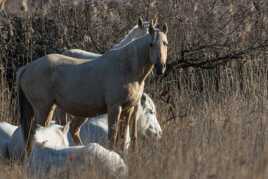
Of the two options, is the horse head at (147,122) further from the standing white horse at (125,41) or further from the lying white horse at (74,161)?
the lying white horse at (74,161)

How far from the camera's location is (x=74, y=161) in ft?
26.3

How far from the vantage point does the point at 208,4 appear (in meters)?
13.9

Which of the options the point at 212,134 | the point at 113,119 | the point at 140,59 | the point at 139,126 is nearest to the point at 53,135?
the point at 113,119

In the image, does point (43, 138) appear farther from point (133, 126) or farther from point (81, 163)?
point (81, 163)

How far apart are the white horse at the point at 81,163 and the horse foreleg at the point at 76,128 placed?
2478 millimetres

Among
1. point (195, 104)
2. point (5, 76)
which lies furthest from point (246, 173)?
point (5, 76)

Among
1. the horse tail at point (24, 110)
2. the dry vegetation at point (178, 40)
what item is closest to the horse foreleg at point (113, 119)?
the horse tail at point (24, 110)

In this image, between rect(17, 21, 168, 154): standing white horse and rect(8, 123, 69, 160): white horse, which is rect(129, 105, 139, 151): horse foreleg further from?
rect(8, 123, 69, 160): white horse

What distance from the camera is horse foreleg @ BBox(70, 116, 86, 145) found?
10.9m

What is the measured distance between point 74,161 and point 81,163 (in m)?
0.07

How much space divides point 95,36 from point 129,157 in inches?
222

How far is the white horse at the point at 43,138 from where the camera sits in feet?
32.5

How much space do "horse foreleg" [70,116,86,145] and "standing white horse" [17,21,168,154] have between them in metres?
0.43

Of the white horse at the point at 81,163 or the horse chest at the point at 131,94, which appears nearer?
the white horse at the point at 81,163
